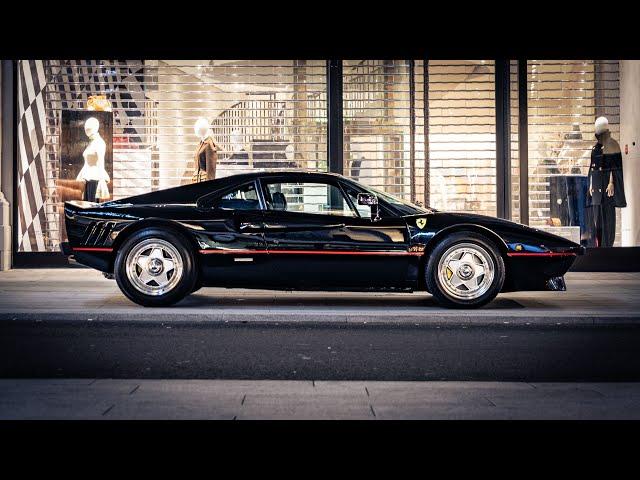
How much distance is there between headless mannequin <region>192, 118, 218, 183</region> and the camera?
1516cm

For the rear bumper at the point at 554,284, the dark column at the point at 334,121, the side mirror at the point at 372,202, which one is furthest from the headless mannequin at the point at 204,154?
the rear bumper at the point at 554,284

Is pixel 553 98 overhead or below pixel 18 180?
overhead

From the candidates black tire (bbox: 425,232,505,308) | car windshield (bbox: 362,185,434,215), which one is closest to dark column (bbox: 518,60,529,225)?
car windshield (bbox: 362,185,434,215)

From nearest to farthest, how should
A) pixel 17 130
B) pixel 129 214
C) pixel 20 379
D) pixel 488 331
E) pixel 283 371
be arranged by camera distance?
pixel 20 379
pixel 283 371
pixel 488 331
pixel 129 214
pixel 17 130

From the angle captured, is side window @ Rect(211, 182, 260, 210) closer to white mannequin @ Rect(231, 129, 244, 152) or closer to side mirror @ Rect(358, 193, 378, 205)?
side mirror @ Rect(358, 193, 378, 205)

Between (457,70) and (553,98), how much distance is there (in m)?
1.50

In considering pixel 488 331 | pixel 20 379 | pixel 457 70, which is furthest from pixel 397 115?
pixel 20 379

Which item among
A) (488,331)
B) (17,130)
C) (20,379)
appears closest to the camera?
(20,379)

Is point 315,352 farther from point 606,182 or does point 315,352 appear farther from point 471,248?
point 606,182

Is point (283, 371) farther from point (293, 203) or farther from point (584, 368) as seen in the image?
point (293, 203)

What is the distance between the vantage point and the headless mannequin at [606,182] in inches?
586

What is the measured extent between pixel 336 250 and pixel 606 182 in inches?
262

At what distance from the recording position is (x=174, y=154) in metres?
15.2

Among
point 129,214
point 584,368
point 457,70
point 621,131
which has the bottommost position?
point 584,368
